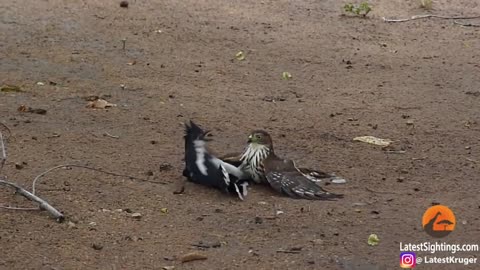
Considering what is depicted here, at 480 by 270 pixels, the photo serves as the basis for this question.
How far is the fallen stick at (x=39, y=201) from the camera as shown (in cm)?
428

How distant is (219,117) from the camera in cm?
604

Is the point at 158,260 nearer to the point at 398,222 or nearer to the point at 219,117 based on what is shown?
the point at 398,222

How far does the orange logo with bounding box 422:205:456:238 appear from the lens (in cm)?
433

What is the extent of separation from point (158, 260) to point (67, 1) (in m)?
4.96

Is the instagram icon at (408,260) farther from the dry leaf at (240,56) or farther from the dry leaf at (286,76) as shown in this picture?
the dry leaf at (240,56)

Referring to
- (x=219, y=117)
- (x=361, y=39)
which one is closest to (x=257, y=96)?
(x=219, y=117)

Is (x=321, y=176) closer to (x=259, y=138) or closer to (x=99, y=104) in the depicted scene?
(x=259, y=138)

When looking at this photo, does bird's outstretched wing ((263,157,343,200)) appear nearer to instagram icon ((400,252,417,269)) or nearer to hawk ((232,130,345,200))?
hawk ((232,130,345,200))

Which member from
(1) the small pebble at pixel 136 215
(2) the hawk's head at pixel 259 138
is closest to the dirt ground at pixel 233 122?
(1) the small pebble at pixel 136 215

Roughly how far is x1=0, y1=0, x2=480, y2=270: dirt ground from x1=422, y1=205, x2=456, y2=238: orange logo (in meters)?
0.04

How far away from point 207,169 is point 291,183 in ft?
1.43

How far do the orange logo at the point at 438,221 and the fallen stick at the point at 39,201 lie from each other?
1695 mm

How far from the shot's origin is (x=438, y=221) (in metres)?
4.40

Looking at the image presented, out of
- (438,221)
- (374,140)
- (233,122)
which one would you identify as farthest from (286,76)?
(438,221)
